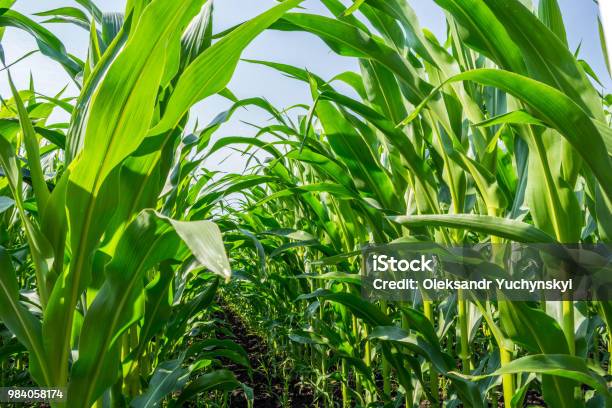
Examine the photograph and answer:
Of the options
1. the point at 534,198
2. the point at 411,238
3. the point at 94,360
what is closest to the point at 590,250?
the point at 534,198

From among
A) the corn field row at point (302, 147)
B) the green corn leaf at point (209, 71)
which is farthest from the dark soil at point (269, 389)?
the green corn leaf at point (209, 71)

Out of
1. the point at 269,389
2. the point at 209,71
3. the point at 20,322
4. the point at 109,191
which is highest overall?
the point at 209,71

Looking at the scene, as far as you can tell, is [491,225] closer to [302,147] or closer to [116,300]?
[302,147]

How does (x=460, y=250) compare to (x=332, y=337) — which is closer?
(x=460, y=250)

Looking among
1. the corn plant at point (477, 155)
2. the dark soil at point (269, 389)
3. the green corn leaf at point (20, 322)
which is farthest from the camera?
the dark soil at point (269, 389)

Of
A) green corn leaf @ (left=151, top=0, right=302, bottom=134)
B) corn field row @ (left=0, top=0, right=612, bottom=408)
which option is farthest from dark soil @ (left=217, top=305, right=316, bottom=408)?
A: green corn leaf @ (left=151, top=0, right=302, bottom=134)

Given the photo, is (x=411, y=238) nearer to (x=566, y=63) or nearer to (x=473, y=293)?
(x=473, y=293)

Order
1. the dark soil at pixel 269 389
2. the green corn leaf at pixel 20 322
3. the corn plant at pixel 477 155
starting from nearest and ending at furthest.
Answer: the corn plant at pixel 477 155 → the green corn leaf at pixel 20 322 → the dark soil at pixel 269 389

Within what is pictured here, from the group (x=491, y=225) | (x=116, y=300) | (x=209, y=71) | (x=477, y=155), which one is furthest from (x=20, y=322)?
(x=477, y=155)

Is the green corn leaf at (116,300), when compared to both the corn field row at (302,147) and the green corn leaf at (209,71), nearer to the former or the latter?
the corn field row at (302,147)

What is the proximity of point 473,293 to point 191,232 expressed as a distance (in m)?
0.51

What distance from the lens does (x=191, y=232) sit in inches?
14.3

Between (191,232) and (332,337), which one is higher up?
(191,232)

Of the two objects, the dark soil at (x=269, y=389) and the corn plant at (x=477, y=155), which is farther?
the dark soil at (x=269, y=389)
